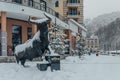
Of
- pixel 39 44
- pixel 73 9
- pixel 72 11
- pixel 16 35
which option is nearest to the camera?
pixel 39 44

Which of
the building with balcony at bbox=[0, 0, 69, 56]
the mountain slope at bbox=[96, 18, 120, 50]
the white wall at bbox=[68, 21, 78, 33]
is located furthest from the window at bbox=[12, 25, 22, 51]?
the mountain slope at bbox=[96, 18, 120, 50]

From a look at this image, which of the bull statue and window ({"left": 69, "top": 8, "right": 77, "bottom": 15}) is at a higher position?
window ({"left": 69, "top": 8, "right": 77, "bottom": 15})

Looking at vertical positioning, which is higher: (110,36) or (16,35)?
(110,36)

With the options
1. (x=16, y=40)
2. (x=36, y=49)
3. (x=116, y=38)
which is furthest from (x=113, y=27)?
(x=36, y=49)

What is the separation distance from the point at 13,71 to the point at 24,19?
57.0 feet

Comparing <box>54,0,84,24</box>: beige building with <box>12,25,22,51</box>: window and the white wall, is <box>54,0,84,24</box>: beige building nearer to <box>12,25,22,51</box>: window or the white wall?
the white wall

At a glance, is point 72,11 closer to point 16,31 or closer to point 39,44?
point 16,31

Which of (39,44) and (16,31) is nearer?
(39,44)

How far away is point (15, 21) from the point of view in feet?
108

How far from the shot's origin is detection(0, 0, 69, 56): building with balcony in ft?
90.5

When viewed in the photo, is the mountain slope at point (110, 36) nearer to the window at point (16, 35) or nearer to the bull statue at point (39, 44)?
the window at point (16, 35)

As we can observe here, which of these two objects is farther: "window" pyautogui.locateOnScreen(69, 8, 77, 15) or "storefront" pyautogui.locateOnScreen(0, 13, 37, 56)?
"window" pyautogui.locateOnScreen(69, 8, 77, 15)

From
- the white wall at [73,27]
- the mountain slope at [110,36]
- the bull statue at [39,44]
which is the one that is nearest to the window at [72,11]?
the white wall at [73,27]

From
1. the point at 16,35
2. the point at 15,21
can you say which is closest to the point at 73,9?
the point at 16,35
